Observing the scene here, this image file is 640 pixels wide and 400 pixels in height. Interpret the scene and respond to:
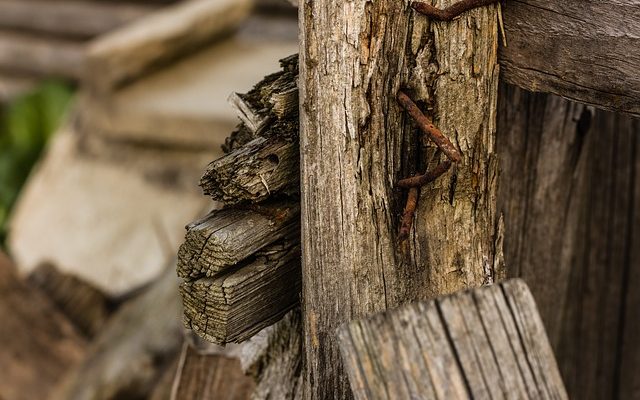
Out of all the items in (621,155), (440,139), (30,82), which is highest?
(440,139)

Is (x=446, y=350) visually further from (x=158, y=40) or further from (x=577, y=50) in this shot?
(x=158, y=40)

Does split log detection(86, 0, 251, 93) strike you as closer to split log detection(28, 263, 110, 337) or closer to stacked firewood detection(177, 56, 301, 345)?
split log detection(28, 263, 110, 337)

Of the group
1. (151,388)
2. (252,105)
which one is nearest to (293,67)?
(252,105)

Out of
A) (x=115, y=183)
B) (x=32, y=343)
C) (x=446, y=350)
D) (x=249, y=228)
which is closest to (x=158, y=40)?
(x=115, y=183)

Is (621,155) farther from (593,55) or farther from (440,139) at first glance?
(440,139)

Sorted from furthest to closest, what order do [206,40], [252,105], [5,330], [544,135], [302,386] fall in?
[206,40] → [5,330] → [544,135] → [302,386] → [252,105]

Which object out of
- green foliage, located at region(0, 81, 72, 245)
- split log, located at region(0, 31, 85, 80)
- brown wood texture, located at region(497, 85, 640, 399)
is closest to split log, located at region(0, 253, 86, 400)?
brown wood texture, located at region(497, 85, 640, 399)
